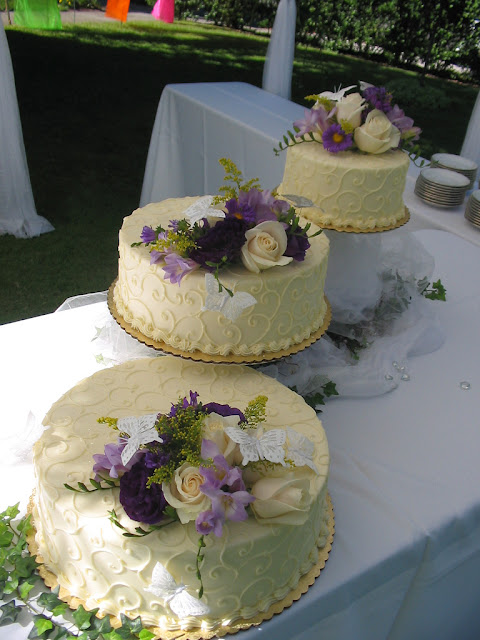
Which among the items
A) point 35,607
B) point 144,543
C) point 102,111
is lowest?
point 102,111

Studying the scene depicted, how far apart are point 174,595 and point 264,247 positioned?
2.79 feet

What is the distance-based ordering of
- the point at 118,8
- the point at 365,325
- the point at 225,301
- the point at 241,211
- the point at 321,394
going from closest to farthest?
the point at 225,301, the point at 241,211, the point at 321,394, the point at 365,325, the point at 118,8

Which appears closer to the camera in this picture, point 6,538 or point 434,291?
point 6,538

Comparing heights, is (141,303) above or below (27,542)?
above

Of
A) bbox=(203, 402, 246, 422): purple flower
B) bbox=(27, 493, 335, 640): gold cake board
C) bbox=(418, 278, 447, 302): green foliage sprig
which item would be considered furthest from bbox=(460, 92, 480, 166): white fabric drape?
bbox=(203, 402, 246, 422): purple flower

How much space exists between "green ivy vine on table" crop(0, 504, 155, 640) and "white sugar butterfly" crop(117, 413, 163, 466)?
353 mm

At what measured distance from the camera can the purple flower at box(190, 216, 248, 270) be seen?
5.08 feet

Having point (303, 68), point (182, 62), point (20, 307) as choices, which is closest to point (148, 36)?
point (182, 62)

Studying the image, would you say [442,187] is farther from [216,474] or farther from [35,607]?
[35,607]

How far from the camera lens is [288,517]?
3.96 ft

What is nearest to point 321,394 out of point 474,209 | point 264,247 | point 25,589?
point 264,247

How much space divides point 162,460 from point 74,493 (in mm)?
239

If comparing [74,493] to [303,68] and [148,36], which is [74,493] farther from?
[148,36]

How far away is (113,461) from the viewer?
118cm
